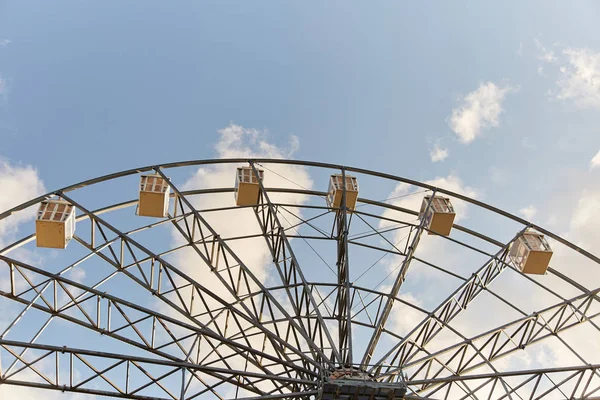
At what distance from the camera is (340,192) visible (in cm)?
2464

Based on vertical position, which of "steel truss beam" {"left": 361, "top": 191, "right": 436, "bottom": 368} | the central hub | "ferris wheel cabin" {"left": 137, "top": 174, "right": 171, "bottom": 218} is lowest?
the central hub

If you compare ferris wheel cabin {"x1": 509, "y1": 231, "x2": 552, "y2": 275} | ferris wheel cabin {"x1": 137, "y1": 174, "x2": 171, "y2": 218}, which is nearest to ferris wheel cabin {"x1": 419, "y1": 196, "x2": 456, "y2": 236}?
ferris wheel cabin {"x1": 509, "y1": 231, "x2": 552, "y2": 275}

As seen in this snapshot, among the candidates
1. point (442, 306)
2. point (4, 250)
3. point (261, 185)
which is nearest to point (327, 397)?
point (442, 306)

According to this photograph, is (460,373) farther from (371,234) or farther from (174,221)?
(174,221)

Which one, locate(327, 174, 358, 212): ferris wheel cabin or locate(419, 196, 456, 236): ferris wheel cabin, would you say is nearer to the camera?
locate(419, 196, 456, 236): ferris wheel cabin

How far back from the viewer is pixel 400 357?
2247cm

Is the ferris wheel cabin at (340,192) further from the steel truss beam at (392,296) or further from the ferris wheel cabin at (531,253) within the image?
the ferris wheel cabin at (531,253)

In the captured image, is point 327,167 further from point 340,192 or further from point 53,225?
point 53,225

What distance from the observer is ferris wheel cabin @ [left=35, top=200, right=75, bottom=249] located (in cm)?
2025

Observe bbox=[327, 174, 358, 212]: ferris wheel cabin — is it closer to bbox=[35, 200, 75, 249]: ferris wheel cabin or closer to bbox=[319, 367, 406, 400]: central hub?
bbox=[319, 367, 406, 400]: central hub

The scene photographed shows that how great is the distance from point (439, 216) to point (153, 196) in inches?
481

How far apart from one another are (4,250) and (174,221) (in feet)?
21.0

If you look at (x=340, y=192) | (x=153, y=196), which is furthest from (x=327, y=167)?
(x=153, y=196)

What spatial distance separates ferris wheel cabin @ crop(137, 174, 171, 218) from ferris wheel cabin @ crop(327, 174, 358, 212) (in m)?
7.17
